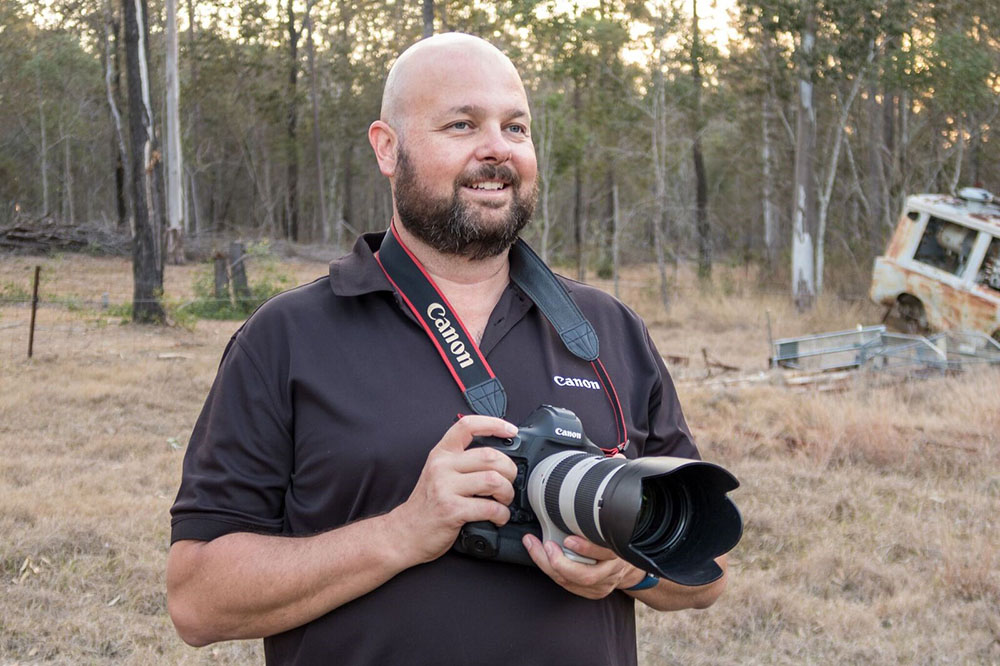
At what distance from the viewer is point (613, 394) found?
2004 millimetres

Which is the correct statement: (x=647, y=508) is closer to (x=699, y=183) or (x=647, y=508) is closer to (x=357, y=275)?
(x=357, y=275)

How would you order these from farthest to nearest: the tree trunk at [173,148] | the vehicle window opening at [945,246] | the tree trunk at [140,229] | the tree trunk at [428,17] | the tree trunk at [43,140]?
1. the tree trunk at [43,140]
2. the tree trunk at [173,148]
3. the tree trunk at [428,17]
4. the tree trunk at [140,229]
5. the vehicle window opening at [945,246]

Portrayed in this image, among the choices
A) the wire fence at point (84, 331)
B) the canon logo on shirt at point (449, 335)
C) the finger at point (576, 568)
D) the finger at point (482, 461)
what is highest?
the canon logo on shirt at point (449, 335)

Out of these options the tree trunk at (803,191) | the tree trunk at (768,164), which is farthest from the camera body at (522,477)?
the tree trunk at (768,164)

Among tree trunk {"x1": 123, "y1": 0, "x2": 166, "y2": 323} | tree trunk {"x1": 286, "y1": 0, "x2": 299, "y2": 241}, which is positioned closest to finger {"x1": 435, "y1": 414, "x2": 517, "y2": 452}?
tree trunk {"x1": 123, "y1": 0, "x2": 166, "y2": 323}

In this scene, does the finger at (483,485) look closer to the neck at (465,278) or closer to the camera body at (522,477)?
the camera body at (522,477)

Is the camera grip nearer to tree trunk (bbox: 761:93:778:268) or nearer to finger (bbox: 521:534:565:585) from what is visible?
finger (bbox: 521:534:565:585)

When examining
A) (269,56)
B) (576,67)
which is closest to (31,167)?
(269,56)

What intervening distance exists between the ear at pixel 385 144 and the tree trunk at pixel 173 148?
23658mm

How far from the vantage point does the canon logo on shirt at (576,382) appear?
6.43 ft

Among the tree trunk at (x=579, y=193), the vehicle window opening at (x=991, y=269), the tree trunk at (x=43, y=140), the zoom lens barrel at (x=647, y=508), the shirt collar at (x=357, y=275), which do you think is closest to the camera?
the zoom lens barrel at (x=647, y=508)

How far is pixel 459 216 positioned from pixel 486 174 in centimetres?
10

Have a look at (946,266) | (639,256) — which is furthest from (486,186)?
(639,256)

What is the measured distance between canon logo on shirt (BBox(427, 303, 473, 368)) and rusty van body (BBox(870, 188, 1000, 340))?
10857 mm
